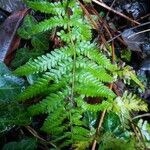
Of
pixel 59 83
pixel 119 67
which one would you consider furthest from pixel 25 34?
pixel 119 67

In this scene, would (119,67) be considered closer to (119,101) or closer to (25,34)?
(119,101)

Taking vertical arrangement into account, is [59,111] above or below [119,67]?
below

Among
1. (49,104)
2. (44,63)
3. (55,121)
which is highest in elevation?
(44,63)

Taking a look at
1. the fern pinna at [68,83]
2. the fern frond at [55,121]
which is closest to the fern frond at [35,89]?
the fern pinna at [68,83]

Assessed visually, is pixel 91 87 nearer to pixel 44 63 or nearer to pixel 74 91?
pixel 74 91

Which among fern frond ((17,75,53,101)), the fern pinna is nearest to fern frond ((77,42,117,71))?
the fern pinna

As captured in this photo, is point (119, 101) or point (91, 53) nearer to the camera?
point (91, 53)

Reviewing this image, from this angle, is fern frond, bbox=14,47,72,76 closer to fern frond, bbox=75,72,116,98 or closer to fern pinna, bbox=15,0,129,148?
fern pinna, bbox=15,0,129,148

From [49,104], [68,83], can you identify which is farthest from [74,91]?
[49,104]
